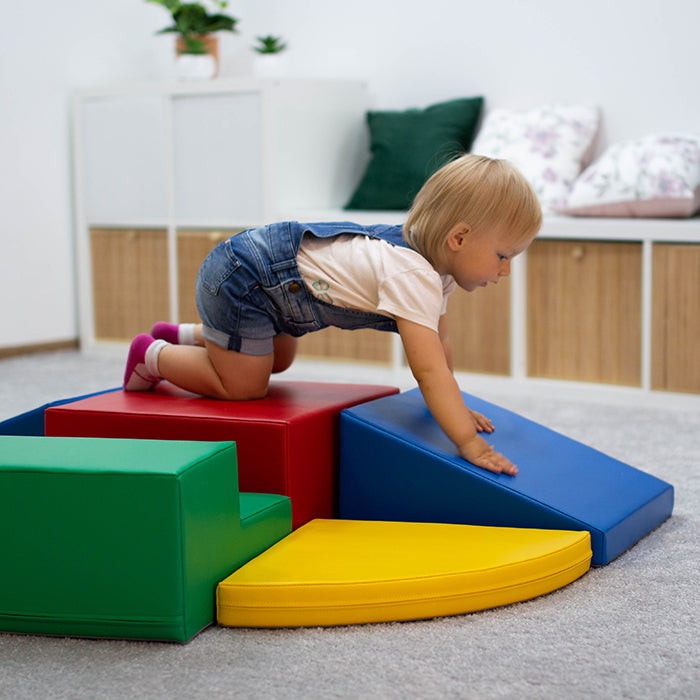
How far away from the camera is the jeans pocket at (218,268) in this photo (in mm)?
1560

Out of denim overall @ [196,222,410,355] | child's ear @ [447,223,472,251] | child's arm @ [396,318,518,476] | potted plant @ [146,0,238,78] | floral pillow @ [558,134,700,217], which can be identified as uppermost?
potted plant @ [146,0,238,78]

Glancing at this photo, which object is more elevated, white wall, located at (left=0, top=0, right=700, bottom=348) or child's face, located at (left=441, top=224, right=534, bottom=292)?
white wall, located at (left=0, top=0, right=700, bottom=348)

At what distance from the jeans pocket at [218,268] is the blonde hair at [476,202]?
0.98 ft

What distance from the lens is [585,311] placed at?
256cm

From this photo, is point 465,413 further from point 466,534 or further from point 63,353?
point 63,353

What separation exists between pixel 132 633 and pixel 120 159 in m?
2.37

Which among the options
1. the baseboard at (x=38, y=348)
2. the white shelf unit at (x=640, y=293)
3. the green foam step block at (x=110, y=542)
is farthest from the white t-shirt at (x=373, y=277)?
the baseboard at (x=38, y=348)

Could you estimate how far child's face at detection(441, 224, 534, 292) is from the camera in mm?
1483

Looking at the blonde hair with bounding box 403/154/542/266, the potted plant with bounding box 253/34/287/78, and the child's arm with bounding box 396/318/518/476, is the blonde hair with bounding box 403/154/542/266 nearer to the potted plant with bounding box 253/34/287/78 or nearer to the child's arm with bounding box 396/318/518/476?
the child's arm with bounding box 396/318/518/476

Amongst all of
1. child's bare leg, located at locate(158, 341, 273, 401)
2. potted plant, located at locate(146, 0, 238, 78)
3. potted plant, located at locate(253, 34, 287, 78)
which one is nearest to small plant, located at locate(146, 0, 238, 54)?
potted plant, located at locate(146, 0, 238, 78)

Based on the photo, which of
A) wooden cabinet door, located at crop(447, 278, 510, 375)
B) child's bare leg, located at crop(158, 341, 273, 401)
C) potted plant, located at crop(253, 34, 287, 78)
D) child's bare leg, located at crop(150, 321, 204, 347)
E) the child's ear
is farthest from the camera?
potted plant, located at crop(253, 34, 287, 78)

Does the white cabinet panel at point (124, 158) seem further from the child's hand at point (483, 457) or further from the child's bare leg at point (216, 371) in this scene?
the child's hand at point (483, 457)

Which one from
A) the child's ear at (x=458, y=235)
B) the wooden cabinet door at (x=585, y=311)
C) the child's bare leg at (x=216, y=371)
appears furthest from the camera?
the wooden cabinet door at (x=585, y=311)

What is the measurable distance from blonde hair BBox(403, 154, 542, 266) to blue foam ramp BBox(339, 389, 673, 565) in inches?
11.3
